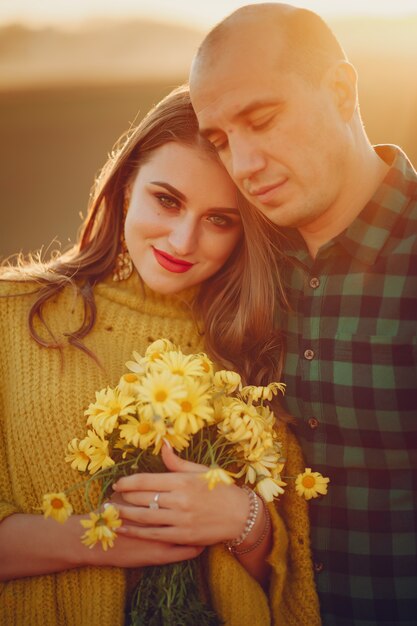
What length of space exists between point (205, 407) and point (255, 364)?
2.09ft

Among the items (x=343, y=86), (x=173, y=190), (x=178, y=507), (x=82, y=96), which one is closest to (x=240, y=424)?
(x=178, y=507)

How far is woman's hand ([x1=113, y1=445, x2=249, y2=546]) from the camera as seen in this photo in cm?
169

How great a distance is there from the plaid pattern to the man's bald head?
0.39 meters

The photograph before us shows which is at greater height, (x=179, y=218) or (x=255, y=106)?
(x=255, y=106)

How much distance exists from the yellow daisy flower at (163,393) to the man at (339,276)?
0.58 metres

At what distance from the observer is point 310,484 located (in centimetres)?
187

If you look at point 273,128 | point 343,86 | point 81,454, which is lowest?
point 81,454

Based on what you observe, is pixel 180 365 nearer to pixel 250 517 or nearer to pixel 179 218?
pixel 250 517

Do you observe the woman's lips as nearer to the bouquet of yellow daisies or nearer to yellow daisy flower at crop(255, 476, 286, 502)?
the bouquet of yellow daisies

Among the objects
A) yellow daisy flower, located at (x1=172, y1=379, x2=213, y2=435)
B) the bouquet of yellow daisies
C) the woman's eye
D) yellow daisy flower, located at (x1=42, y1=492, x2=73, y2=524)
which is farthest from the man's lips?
yellow daisy flower, located at (x1=42, y1=492, x2=73, y2=524)

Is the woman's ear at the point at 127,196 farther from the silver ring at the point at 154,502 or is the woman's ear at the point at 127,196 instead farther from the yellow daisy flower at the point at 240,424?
the silver ring at the point at 154,502

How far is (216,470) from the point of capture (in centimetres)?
150

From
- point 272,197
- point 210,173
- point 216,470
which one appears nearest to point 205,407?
point 216,470

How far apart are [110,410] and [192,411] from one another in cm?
21
